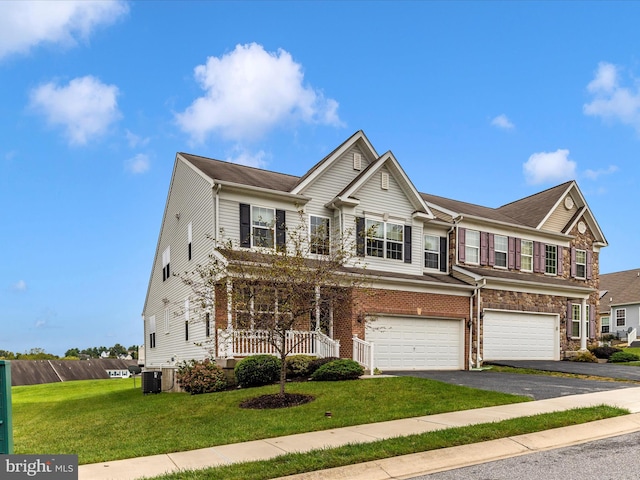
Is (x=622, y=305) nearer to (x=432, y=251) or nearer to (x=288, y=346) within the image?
(x=432, y=251)

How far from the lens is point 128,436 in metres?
10.7

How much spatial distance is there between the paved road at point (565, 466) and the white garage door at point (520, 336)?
16400 mm

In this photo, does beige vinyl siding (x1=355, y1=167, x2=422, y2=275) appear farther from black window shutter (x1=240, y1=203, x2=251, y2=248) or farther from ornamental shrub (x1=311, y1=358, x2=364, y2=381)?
ornamental shrub (x1=311, y1=358, x2=364, y2=381)

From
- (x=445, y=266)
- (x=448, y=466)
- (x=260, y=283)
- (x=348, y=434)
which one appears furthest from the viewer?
(x=445, y=266)

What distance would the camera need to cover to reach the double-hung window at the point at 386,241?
2214 centimetres

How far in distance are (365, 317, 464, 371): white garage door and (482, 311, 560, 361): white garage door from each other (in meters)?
2.09

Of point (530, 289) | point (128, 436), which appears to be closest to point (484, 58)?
point (530, 289)

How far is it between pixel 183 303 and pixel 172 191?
590 centimetres

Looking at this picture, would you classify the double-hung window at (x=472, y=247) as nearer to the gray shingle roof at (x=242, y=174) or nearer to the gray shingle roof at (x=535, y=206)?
the gray shingle roof at (x=535, y=206)

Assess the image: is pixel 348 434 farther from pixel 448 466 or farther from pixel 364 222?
pixel 364 222

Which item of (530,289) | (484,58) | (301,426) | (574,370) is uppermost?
(484,58)

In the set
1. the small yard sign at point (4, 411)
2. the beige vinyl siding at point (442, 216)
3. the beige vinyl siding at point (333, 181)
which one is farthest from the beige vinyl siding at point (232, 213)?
the small yard sign at point (4, 411)

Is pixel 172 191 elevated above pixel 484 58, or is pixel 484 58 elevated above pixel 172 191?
pixel 484 58

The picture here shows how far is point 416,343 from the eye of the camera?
21.7 meters
